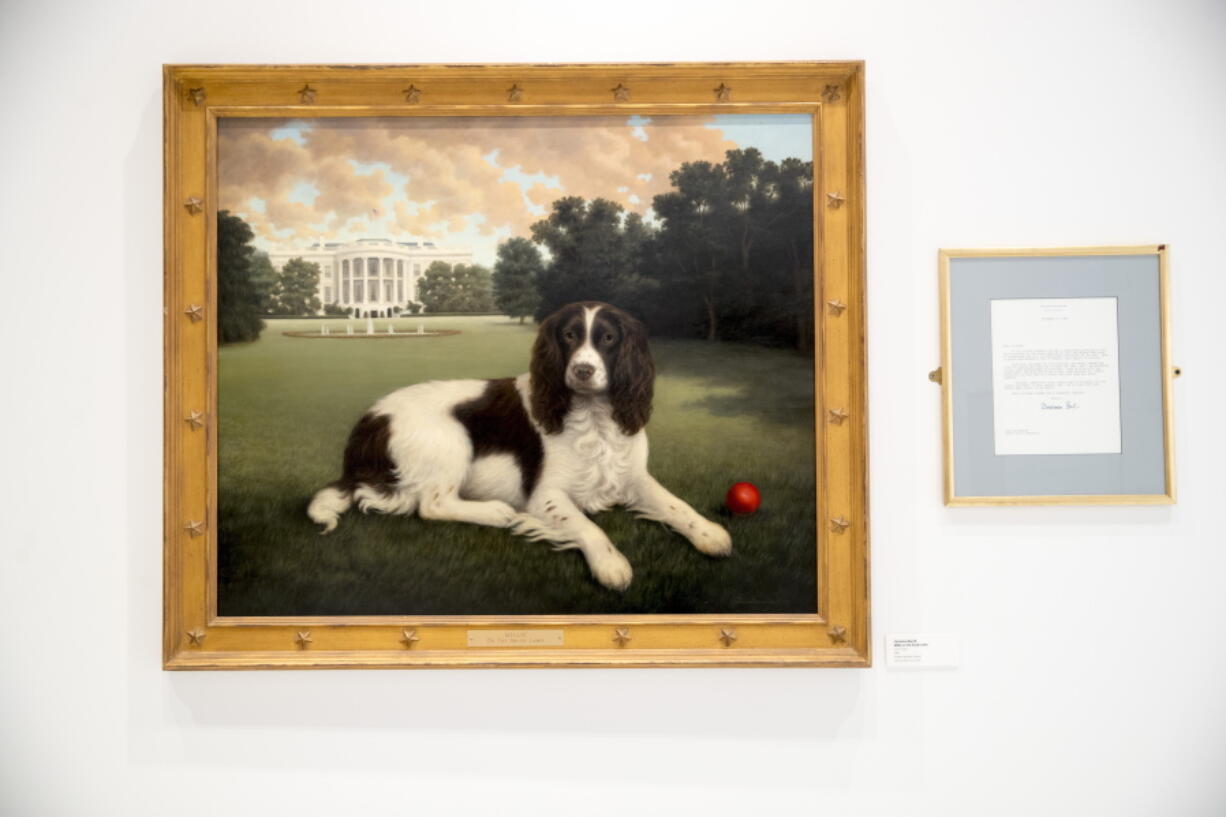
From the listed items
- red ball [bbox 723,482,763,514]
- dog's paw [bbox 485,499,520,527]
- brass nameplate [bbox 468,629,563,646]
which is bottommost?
brass nameplate [bbox 468,629,563,646]

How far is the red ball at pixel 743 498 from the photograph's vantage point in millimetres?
1816

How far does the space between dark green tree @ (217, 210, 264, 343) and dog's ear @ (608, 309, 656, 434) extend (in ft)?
2.55

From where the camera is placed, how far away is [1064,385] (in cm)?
184

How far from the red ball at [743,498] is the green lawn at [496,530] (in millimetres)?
18

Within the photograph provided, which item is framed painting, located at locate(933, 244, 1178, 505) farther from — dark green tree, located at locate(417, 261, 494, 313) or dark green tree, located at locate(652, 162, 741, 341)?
dark green tree, located at locate(417, 261, 494, 313)

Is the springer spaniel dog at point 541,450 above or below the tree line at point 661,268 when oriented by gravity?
below

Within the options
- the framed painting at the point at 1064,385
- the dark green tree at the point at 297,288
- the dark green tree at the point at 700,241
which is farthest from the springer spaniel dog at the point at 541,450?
the framed painting at the point at 1064,385

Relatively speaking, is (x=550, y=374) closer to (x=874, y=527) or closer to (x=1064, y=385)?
(x=874, y=527)

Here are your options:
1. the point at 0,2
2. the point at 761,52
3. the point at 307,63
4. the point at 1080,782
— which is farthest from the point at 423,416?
the point at 1080,782

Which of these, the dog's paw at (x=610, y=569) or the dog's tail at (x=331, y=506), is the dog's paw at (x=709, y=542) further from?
the dog's tail at (x=331, y=506)

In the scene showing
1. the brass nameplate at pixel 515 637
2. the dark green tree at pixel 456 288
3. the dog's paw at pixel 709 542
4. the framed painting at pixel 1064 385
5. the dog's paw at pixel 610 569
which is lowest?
the brass nameplate at pixel 515 637

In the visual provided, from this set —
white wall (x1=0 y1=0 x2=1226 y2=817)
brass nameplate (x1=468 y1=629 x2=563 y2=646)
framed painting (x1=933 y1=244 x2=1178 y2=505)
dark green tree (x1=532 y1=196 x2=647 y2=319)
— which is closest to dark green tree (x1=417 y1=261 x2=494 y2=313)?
dark green tree (x1=532 y1=196 x2=647 y2=319)

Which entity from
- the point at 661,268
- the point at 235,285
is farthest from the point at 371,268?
the point at 661,268

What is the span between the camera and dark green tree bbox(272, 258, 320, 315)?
1.84m
